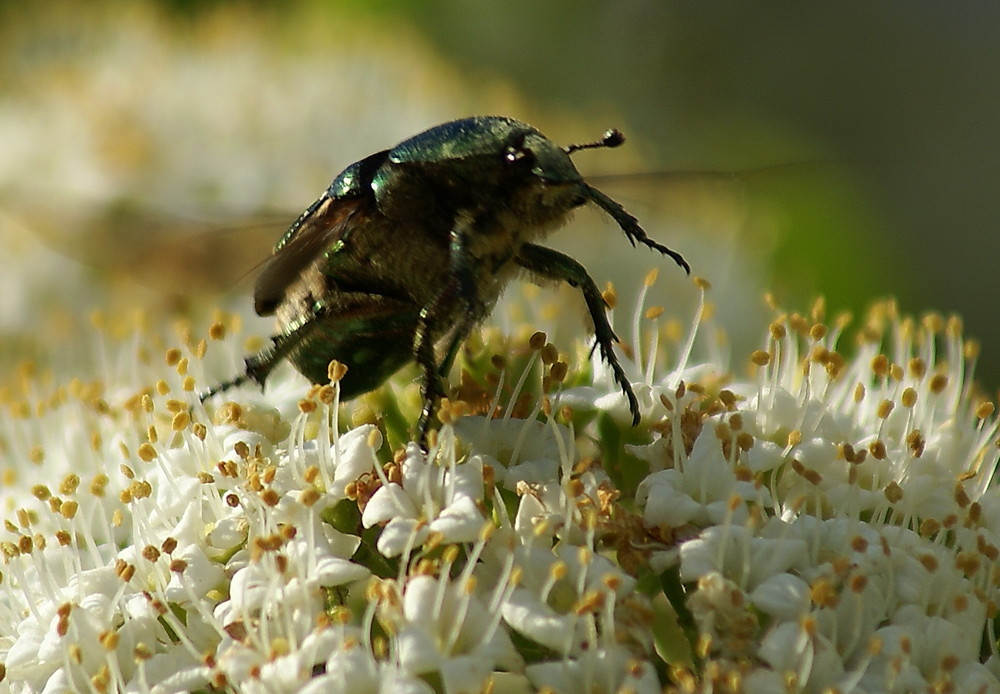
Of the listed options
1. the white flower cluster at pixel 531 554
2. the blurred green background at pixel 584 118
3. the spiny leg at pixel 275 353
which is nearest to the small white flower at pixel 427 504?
the white flower cluster at pixel 531 554

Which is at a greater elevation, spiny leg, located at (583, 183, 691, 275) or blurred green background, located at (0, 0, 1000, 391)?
blurred green background, located at (0, 0, 1000, 391)

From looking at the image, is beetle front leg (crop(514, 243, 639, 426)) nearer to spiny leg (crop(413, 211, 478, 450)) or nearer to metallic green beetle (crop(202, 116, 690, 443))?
metallic green beetle (crop(202, 116, 690, 443))

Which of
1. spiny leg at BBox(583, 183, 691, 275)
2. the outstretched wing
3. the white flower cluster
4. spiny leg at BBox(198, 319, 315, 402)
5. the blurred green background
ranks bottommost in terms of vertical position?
the white flower cluster

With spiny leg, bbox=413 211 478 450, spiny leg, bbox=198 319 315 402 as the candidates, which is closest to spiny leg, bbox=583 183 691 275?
spiny leg, bbox=413 211 478 450

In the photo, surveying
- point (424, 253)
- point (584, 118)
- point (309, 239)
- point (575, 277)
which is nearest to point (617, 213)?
point (575, 277)

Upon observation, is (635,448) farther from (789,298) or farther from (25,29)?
(25,29)

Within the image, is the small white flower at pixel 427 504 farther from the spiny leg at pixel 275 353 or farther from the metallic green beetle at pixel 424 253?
the spiny leg at pixel 275 353

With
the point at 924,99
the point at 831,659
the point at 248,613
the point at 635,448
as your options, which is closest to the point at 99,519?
the point at 248,613
